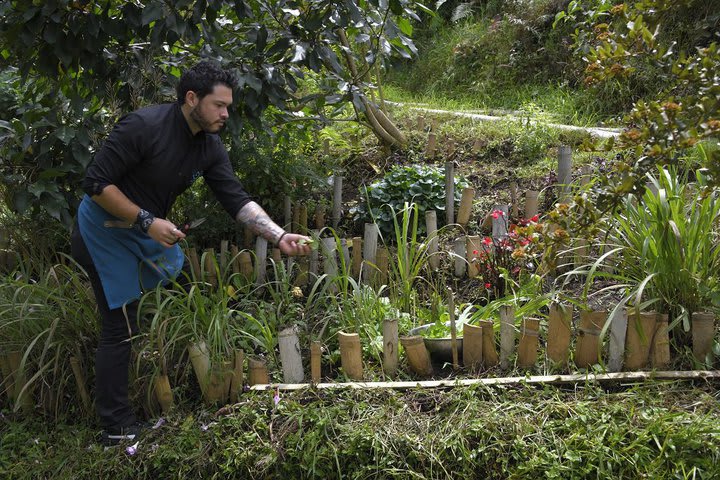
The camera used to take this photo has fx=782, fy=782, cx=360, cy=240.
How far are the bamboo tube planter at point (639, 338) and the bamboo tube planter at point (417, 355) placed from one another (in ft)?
2.90

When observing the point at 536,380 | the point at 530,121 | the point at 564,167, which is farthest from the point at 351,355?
the point at 530,121

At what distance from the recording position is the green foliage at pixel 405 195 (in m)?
4.86

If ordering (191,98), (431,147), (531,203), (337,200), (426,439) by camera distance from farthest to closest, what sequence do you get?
(431,147)
(337,200)
(531,203)
(191,98)
(426,439)

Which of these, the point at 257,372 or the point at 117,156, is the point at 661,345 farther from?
the point at 117,156

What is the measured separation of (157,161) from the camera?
3.37 meters

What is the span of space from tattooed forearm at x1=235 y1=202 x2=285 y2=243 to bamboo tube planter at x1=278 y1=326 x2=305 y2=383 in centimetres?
44

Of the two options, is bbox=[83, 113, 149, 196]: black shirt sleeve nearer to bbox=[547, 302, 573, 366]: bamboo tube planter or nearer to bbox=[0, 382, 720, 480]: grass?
bbox=[0, 382, 720, 480]: grass

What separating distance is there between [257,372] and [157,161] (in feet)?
3.45

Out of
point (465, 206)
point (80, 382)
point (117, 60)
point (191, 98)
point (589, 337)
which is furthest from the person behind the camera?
point (465, 206)

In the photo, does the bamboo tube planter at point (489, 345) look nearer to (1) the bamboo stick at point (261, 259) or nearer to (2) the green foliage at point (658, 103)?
(2) the green foliage at point (658, 103)

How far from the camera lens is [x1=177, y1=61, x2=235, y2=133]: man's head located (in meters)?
3.30

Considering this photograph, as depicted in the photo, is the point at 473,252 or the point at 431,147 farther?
the point at 431,147

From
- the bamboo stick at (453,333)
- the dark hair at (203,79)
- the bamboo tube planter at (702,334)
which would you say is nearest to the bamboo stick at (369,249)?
the bamboo stick at (453,333)

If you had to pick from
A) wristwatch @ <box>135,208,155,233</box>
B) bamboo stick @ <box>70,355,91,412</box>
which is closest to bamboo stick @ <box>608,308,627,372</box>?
wristwatch @ <box>135,208,155,233</box>
